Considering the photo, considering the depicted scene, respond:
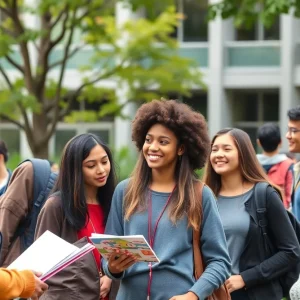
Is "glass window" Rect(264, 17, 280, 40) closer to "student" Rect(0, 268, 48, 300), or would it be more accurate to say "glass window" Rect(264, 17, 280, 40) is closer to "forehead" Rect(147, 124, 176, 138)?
"forehead" Rect(147, 124, 176, 138)

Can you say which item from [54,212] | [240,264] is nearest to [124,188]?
[54,212]

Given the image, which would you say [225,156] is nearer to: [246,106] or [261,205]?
[261,205]

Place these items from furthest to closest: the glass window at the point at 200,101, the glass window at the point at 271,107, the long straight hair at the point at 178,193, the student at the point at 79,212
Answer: the glass window at the point at 200,101 < the glass window at the point at 271,107 < the student at the point at 79,212 < the long straight hair at the point at 178,193

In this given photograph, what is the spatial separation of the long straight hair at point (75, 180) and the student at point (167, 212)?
540 mm

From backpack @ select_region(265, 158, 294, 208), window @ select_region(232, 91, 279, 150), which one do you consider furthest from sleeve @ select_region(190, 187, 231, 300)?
window @ select_region(232, 91, 279, 150)

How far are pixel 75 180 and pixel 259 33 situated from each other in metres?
25.1

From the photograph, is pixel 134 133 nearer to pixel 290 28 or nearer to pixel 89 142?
pixel 89 142

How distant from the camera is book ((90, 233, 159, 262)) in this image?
5.34 meters

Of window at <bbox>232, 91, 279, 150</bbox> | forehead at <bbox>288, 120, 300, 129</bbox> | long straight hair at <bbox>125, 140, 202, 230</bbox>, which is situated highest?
window at <bbox>232, 91, 279, 150</bbox>

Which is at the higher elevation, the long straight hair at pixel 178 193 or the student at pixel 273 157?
the student at pixel 273 157

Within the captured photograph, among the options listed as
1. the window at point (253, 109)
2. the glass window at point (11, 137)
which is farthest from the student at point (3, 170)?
the glass window at point (11, 137)

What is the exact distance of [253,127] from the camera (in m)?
31.2

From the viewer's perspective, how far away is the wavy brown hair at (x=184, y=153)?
579cm

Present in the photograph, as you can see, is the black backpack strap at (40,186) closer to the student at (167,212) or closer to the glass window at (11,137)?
the student at (167,212)
